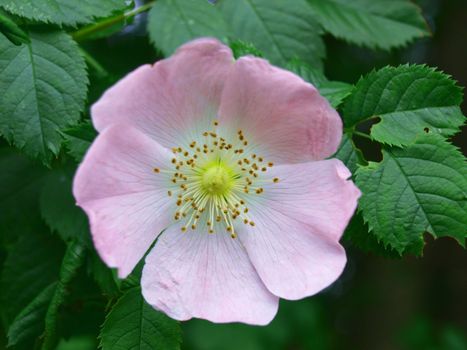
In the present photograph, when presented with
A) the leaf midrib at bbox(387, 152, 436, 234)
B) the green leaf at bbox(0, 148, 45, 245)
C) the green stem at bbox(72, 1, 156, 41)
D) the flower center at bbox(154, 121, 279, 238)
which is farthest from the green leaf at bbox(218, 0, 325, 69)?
the green leaf at bbox(0, 148, 45, 245)

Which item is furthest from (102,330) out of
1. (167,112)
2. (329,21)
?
(329,21)

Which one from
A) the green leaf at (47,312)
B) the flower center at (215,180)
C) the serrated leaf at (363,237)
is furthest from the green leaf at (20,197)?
the serrated leaf at (363,237)

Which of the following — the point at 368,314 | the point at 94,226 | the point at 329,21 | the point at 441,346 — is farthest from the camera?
the point at 368,314

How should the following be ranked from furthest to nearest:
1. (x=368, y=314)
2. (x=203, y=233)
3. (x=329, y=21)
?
1. (x=368, y=314)
2. (x=329, y=21)
3. (x=203, y=233)

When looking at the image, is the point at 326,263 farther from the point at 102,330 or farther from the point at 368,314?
the point at 368,314

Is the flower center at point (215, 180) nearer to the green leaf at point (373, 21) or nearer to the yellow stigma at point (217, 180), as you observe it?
the yellow stigma at point (217, 180)

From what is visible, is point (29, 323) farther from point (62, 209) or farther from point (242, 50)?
point (242, 50)

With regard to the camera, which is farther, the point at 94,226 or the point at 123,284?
the point at 123,284
